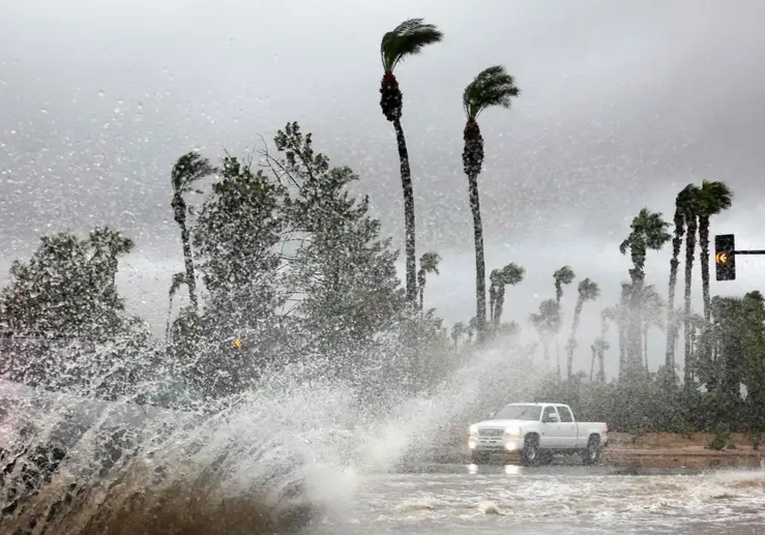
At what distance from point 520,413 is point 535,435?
0.84 m

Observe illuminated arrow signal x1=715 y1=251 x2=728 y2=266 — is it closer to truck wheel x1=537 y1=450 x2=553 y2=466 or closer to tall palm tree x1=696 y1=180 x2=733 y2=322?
truck wheel x1=537 y1=450 x2=553 y2=466

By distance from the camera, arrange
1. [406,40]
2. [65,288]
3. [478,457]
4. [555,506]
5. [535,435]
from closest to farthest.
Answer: [555,506], [535,435], [478,457], [406,40], [65,288]

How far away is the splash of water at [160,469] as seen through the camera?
6.58 meters

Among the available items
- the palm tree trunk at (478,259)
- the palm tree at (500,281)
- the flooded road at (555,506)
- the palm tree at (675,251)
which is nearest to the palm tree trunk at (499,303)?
the palm tree at (500,281)

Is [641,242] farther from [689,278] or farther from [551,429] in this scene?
[551,429]

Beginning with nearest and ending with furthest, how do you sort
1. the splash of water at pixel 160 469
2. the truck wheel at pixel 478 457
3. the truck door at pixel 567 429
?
the splash of water at pixel 160 469 < the truck wheel at pixel 478 457 < the truck door at pixel 567 429

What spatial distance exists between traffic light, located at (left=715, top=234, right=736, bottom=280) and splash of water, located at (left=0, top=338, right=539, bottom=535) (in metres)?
15.2

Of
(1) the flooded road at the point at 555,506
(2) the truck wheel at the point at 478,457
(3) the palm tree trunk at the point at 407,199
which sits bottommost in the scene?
(2) the truck wheel at the point at 478,457

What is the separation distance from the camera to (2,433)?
20.9 ft

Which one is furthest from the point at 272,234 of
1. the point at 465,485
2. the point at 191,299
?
the point at 465,485

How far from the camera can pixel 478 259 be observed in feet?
118

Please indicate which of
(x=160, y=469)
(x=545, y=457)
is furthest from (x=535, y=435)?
(x=160, y=469)

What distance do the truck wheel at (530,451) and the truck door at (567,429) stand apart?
0.97m

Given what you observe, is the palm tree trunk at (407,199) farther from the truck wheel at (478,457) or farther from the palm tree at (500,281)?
the palm tree at (500,281)
